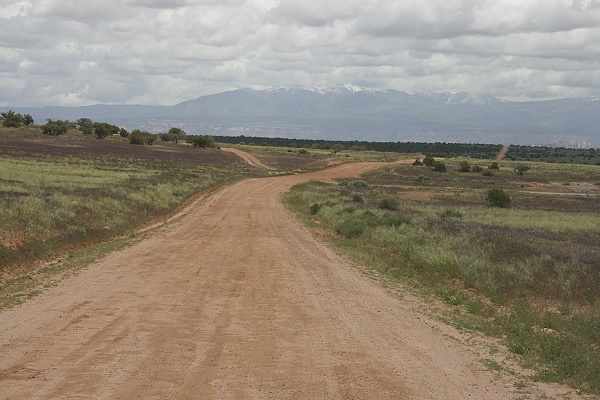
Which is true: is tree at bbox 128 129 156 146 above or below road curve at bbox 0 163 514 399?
above

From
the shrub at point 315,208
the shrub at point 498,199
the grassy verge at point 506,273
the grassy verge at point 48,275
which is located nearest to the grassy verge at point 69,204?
the grassy verge at point 48,275

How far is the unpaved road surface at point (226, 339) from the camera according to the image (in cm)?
818

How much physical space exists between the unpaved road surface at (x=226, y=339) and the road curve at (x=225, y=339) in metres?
0.03

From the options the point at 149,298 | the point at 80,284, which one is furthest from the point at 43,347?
the point at 80,284

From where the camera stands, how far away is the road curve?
8.18m

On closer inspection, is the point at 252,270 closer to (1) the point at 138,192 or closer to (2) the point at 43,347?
(2) the point at 43,347

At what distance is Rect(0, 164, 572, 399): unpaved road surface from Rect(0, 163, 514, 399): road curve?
0.03 metres

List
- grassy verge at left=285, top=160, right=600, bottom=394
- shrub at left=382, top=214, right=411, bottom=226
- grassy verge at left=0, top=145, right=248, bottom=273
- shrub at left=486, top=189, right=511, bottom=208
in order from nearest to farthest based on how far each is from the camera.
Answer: grassy verge at left=285, top=160, right=600, bottom=394 → grassy verge at left=0, top=145, right=248, bottom=273 → shrub at left=382, top=214, right=411, bottom=226 → shrub at left=486, top=189, right=511, bottom=208

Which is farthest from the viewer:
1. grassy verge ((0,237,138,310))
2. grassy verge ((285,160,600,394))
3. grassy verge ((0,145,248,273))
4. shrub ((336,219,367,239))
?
shrub ((336,219,367,239))

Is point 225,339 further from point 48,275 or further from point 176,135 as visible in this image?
point 176,135

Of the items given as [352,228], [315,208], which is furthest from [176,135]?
[352,228]

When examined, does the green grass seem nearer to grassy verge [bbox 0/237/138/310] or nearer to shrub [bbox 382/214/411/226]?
grassy verge [bbox 0/237/138/310]

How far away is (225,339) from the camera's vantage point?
405 inches

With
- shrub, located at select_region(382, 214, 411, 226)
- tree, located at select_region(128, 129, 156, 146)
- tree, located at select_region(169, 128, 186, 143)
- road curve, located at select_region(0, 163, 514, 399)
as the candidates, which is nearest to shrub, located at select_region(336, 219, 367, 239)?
shrub, located at select_region(382, 214, 411, 226)
